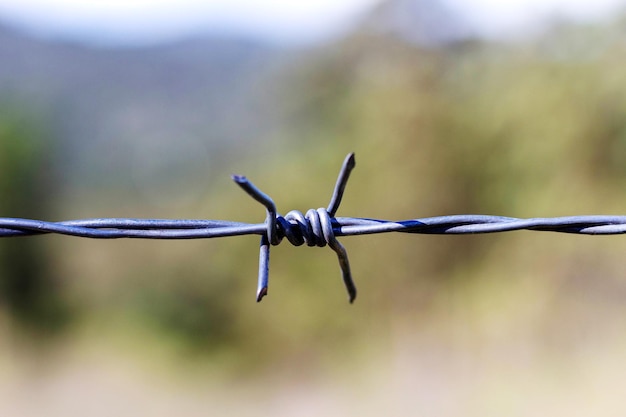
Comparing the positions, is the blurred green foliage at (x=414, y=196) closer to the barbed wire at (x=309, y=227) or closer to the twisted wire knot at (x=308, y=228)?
the barbed wire at (x=309, y=227)

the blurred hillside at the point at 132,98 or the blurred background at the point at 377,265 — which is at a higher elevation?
the blurred hillside at the point at 132,98

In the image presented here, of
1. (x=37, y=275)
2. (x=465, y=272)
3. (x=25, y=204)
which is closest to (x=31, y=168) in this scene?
(x=25, y=204)

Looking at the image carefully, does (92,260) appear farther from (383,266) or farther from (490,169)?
(490,169)

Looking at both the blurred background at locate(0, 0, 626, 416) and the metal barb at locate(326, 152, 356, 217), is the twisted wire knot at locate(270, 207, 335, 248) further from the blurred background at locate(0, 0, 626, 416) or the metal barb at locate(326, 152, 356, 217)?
the blurred background at locate(0, 0, 626, 416)

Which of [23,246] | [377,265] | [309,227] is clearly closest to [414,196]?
[377,265]

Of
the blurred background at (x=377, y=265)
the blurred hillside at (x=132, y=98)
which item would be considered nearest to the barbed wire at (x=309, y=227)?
the blurred background at (x=377, y=265)

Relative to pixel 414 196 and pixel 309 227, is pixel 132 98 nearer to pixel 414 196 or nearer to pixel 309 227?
pixel 414 196
